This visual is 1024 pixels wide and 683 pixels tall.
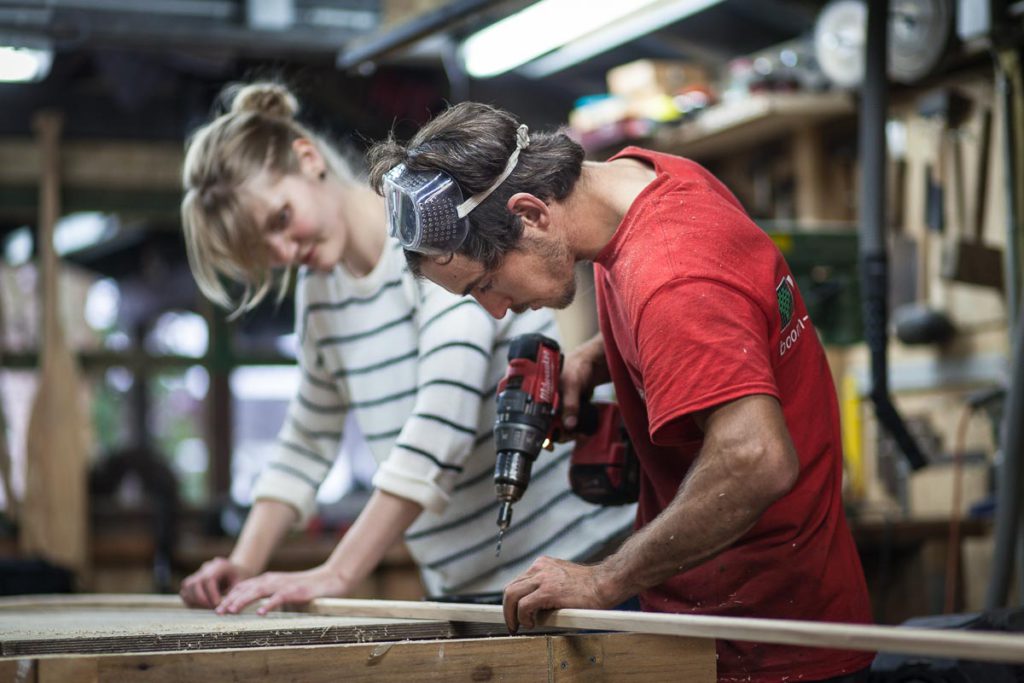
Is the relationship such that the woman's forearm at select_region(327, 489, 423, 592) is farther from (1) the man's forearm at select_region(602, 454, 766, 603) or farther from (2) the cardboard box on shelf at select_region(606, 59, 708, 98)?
(2) the cardboard box on shelf at select_region(606, 59, 708, 98)

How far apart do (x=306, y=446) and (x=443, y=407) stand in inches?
24.8

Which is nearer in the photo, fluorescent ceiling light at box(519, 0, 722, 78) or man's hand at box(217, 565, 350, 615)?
man's hand at box(217, 565, 350, 615)

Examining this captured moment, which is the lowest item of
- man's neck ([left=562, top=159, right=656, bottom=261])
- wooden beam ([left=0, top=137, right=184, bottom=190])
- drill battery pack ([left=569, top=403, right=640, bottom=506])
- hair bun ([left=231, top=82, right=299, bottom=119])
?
wooden beam ([left=0, top=137, right=184, bottom=190])

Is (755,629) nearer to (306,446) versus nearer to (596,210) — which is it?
(596,210)

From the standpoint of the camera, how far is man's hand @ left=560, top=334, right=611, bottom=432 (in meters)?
2.06

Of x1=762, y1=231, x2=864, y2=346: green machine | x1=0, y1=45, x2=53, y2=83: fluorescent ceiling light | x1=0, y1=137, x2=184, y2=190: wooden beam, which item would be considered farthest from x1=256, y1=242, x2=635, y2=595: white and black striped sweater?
x1=0, y1=137, x2=184, y2=190: wooden beam

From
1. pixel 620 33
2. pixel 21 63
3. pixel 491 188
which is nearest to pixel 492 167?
pixel 491 188

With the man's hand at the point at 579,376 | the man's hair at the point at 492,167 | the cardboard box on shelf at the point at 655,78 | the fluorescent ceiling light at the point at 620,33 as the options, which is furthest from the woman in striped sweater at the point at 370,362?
the cardboard box on shelf at the point at 655,78

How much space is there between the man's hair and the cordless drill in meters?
0.25

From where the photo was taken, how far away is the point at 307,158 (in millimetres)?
2439

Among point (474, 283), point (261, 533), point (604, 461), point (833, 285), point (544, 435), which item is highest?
point (474, 283)

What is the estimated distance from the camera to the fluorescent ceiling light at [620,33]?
14.4 feet

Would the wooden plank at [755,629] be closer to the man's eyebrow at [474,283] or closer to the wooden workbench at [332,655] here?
the wooden workbench at [332,655]

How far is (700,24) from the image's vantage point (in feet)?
15.8
